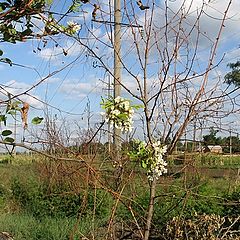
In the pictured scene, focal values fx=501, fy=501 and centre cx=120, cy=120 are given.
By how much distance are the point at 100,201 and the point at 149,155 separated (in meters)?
2.51

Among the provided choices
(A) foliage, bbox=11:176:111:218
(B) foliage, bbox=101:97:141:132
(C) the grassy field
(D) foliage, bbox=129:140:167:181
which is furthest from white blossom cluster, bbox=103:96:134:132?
(A) foliage, bbox=11:176:111:218

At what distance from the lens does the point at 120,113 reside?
76.6 inches

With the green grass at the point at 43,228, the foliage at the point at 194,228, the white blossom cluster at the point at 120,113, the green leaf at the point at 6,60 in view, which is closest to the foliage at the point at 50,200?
the green grass at the point at 43,228

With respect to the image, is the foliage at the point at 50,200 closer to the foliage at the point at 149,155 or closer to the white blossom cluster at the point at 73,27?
the foliage at the point at 149,155

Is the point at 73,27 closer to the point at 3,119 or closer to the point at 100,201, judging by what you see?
the point at 3,119

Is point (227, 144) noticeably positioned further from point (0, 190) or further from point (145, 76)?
point (0, 190)

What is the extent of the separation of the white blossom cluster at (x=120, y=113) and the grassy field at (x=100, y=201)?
94cm

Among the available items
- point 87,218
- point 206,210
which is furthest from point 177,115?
point 87,218

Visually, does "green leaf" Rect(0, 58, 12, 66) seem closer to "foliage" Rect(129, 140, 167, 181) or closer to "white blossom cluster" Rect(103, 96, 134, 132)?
"white blossom cluster" Rect(103, 96, 134, 132)

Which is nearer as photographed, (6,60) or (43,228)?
(6,60)

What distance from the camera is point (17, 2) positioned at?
1459 mm

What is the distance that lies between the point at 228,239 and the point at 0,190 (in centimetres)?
574

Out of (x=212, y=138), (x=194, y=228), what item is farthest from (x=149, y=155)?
(x=194, y=228)

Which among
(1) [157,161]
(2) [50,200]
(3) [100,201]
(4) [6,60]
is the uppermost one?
(4) [6,60]
